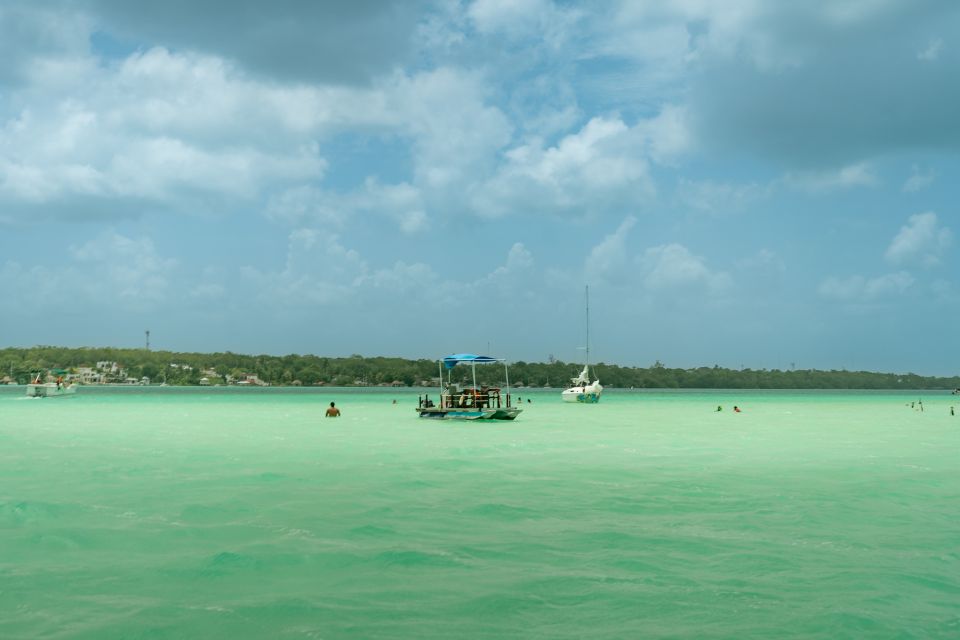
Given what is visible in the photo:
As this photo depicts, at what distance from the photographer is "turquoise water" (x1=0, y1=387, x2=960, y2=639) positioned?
35.7ft

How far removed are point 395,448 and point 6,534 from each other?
68.2ft

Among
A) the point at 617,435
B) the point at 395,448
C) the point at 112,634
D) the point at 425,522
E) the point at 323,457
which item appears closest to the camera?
the point at 112,634

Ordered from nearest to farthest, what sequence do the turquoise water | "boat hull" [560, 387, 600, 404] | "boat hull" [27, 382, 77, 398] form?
the turquoise water < "boat hull" [560, 387, 600, 404] < "boat hull" [27, 382, 77, 398]

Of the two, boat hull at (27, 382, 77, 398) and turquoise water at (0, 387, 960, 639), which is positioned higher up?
boat hull at (27, 382, 77, 398)

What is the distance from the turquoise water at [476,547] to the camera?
10875mm

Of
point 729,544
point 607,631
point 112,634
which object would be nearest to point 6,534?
point 112,634

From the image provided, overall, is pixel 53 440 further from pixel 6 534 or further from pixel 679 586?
pixel 679 586

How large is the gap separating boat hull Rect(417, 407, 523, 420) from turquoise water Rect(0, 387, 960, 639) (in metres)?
22.7

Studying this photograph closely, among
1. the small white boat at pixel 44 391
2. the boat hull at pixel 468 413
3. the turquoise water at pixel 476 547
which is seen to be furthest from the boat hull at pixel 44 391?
the turquoise water at pixel 476 547

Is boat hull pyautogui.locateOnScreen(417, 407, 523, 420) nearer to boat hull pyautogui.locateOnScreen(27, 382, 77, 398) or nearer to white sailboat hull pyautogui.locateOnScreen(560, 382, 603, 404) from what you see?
white sailboat hull pyautogui.locateOnScreen(560, 382, 603, 404)

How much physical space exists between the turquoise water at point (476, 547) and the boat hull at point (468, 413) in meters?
22.7

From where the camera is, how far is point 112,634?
10172 mm

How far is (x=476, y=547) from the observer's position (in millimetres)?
15188

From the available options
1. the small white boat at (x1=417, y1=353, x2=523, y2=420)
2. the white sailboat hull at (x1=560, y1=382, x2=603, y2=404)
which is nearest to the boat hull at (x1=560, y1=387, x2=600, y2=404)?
the white sailboat hull at (x1=560, y1=382, x2=603, y2=404)
